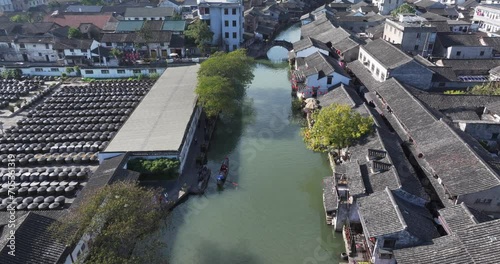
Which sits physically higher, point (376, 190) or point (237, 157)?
point (376, 190)

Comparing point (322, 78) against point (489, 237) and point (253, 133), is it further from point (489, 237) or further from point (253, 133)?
point (489, 237)

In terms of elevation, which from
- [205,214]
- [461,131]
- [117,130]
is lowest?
[205,214]

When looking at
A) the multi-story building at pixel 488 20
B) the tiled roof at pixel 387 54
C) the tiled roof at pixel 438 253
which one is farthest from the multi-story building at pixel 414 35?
the tiled roof at pixel 438 253

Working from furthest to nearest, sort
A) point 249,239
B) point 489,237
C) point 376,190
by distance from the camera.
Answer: point 249,239
point 376,190
point 489,237

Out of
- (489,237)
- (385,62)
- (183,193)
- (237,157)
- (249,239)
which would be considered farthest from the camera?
(385,62)

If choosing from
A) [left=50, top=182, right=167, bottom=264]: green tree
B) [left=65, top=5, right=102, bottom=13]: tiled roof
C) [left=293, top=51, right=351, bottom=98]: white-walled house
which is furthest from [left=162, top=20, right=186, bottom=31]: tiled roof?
[left=50, top=182, right=167, bottom=264]: green tree

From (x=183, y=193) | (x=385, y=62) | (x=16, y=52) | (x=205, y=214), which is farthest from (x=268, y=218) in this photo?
(x=16, y=52)

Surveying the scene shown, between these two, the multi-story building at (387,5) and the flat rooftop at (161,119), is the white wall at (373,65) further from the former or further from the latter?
the multi-story building at (387,5)
